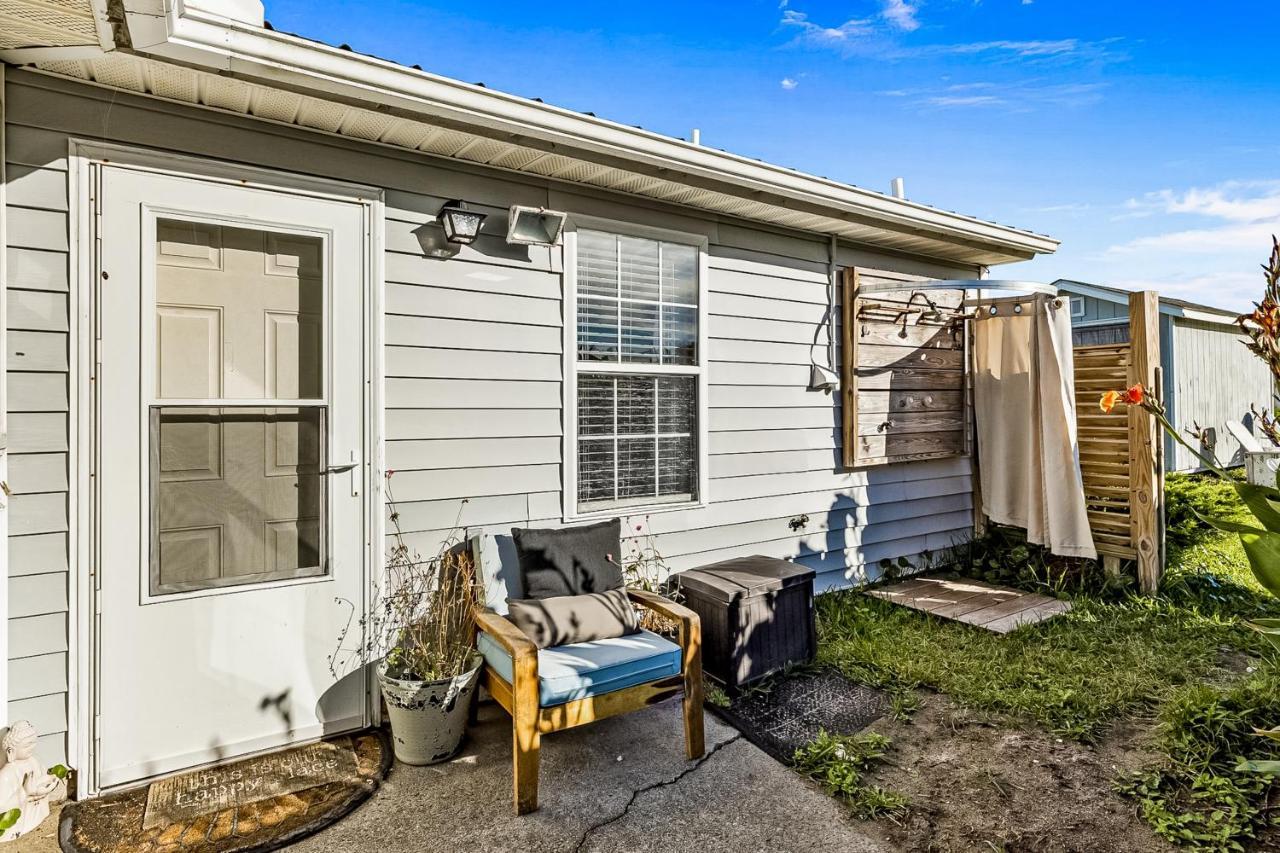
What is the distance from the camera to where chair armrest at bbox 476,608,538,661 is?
93.2 inches

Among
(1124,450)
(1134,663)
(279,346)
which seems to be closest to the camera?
(279,346)

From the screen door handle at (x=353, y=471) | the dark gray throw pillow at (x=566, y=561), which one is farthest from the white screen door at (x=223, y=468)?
the dark gray throw pillow at (x=566, y=561)

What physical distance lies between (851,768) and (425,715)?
5.30 ft

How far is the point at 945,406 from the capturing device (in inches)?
201

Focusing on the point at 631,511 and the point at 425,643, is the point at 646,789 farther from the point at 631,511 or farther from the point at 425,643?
the point at 631,511

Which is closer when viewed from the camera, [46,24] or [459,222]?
[46,24]

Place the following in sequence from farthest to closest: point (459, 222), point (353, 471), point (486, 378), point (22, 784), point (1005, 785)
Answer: point (486, 378), point (459, 222), point (353, 471), point (1005, 785), point (22, 784)

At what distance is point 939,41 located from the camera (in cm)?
561

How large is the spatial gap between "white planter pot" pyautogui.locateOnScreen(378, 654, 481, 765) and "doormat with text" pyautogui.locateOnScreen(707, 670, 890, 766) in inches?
45.5

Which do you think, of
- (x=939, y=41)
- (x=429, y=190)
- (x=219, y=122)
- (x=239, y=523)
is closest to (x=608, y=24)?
(x=939, y=41)

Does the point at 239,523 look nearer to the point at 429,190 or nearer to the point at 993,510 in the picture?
the point at 429,190

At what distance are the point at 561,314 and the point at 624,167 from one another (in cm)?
77

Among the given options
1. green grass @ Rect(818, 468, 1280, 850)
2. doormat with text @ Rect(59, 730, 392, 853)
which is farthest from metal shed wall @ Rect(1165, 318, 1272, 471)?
doormat with text @ Rect(59, 730, 392, 853)

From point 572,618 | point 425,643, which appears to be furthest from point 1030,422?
point 425,643
